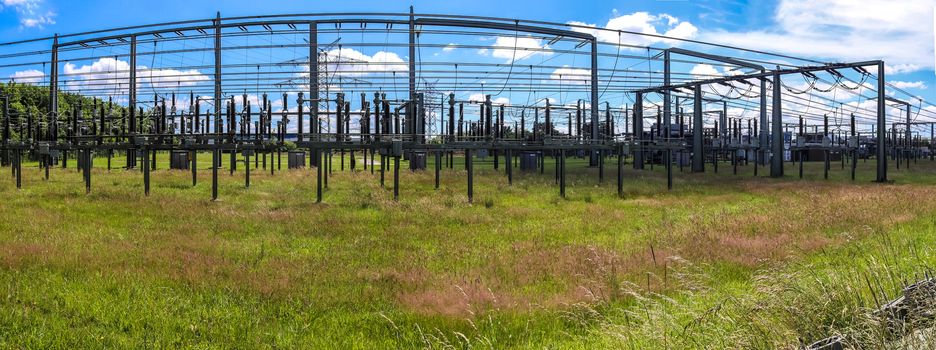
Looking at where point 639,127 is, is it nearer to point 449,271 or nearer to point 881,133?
point 881,133

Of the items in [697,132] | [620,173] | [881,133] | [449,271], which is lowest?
[449,271]

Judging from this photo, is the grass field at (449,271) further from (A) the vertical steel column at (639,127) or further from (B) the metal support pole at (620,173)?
(A) the vertical steel column at (639,127)

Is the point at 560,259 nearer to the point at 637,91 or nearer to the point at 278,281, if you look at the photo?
the point at 278,281

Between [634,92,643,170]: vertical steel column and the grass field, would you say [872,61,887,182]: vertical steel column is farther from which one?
[634,92,643,170]: vertical steel column

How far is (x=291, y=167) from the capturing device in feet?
129

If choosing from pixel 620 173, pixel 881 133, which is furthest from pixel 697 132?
pixel 620 173

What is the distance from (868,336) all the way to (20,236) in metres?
13.5

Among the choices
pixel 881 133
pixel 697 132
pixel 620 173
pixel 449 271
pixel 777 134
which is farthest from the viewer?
pixel 697 132

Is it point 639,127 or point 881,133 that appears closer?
point 881,133

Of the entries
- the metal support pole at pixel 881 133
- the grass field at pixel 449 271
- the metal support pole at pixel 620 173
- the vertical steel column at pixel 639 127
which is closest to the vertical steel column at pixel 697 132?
the vertical steel column at pixel 639 127

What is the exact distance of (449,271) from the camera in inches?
356

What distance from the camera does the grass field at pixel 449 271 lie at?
5.91 meters

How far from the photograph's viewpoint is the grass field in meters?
5.91

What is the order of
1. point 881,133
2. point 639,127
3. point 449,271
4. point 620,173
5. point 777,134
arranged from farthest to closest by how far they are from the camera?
1. point 639,127
2. point 777,134
3. point 881,133
4. point 620,173
5. point 449,271
